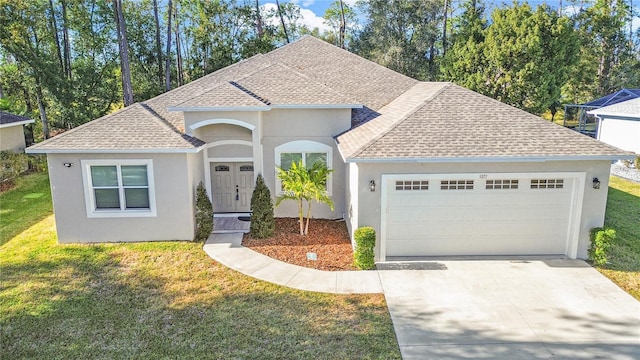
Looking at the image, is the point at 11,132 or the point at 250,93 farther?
the point at 11,132

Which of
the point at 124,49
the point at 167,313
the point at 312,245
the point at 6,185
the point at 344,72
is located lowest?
the point at 167,313

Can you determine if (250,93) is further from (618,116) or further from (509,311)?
(618,116)

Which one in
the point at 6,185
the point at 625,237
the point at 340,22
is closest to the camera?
the point at 625,237

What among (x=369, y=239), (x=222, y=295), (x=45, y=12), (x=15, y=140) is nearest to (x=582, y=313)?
(x=369, y=239)

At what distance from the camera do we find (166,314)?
328 inches

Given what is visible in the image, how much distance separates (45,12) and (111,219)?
22487 millimetres

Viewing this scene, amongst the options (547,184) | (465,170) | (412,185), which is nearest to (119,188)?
(412,185)

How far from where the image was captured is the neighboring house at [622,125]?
74.0 ft

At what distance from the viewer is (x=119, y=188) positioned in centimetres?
1198

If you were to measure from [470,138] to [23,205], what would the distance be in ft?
56.9

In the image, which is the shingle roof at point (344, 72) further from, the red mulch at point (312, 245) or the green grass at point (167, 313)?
the green grass at point (167, 313)

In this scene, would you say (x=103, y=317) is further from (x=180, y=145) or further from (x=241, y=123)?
(x=241, y=123)

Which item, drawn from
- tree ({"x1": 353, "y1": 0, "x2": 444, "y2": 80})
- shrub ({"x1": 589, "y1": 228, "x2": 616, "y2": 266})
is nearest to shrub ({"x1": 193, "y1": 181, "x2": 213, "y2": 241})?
shrub ({"x1": 589, "y1": 228, "x2": 616, "y2": 266})

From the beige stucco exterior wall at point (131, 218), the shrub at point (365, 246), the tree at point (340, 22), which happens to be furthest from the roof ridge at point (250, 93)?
the tree at point (340, 22)
